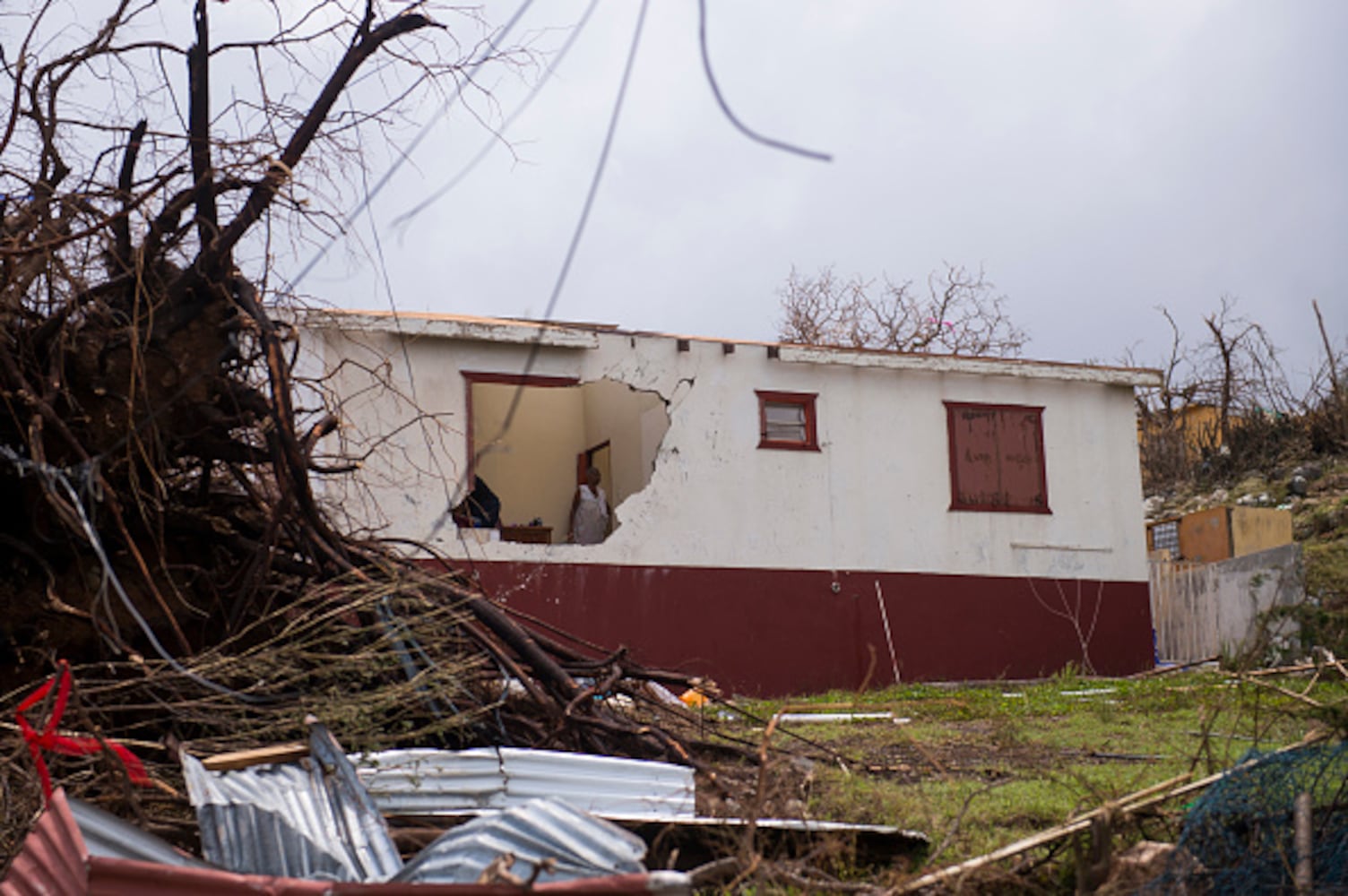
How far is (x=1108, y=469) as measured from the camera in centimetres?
1947

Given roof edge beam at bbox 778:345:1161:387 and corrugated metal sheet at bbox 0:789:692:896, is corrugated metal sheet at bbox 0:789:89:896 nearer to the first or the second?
corrugated metal sheet at bbox 0:789:692:896

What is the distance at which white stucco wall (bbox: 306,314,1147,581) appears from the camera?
1639 centimetres

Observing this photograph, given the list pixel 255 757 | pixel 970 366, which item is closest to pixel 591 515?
pixel 970 366

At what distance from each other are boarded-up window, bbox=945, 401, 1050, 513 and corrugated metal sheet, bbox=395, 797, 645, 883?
14.5 m

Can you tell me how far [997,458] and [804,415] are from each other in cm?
284

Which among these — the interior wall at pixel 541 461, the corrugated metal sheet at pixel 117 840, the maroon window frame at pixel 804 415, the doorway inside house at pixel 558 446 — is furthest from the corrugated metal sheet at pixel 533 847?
the interior wall at pixel 541 461

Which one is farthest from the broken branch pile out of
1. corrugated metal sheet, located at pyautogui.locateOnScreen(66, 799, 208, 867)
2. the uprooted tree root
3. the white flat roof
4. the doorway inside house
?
the doorway inside house

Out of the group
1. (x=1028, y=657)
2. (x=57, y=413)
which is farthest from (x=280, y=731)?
(x=1028, y=657)

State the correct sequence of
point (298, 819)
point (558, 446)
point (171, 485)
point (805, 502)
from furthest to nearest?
1. point (558, 446)
2. point (805, 502)
3. point (171, 485)
4. point (298, 819)

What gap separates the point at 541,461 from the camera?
68.3 feet

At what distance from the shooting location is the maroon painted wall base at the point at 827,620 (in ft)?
54.3

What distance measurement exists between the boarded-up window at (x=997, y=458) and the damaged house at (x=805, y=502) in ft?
0.09

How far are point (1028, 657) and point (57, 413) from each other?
→ 14.3 meters

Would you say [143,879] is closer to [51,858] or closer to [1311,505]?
[51,858]
